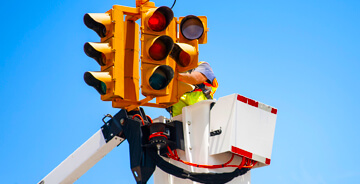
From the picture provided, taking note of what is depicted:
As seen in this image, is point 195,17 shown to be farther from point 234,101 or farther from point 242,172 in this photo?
point 242,172

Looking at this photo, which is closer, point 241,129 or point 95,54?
point 95,54

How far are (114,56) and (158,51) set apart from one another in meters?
0.56

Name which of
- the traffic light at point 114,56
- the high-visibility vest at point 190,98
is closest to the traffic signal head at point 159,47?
the traffic light at point 114,56

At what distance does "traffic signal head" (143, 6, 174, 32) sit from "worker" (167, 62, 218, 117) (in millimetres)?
2259

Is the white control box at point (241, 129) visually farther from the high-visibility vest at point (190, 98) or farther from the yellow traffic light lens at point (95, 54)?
the yellow traffic light lens at point (95, 54)

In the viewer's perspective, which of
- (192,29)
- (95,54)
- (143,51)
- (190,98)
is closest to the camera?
(143,51)

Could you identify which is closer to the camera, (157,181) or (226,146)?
(226,146)

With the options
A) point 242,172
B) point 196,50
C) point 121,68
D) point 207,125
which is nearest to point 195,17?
point 196,50

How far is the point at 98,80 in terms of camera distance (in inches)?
310

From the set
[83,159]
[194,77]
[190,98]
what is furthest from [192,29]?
[83,159]

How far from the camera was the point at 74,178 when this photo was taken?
9.72 meters

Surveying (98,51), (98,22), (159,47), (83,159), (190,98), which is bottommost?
(83,159)

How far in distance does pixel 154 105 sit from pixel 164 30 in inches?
47.7

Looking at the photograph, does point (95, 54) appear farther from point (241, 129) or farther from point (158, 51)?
point (241, 129)
